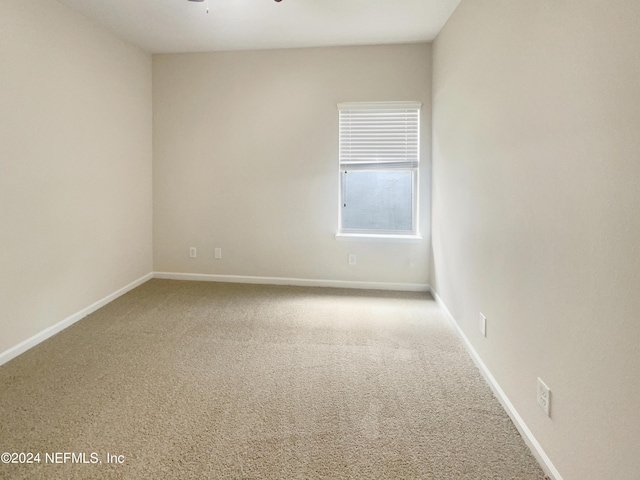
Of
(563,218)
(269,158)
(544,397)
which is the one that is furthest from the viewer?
(269,158)

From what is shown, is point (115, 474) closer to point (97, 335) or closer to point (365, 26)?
point (97, 335)

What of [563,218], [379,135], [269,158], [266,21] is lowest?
[563,218]

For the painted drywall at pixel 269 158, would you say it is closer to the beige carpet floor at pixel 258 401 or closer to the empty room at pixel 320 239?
the empty room at pixel 320 239

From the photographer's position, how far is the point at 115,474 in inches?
58.9

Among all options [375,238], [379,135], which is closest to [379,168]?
[379,135]

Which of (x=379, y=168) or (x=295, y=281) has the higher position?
(x=379, y=168)

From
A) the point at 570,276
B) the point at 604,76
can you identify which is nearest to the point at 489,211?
the point at 570,276

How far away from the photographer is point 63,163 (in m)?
2.93

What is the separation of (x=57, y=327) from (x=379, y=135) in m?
3.60

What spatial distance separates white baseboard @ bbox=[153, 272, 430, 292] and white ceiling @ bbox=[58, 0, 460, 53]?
2.64 meters

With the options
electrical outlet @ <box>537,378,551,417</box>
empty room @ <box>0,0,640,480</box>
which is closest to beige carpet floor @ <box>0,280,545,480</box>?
empty room @ <box>0,0,640,480</box>

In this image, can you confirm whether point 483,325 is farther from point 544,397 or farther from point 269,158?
point 269,158

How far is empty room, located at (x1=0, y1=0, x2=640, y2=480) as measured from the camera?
1.33 metres

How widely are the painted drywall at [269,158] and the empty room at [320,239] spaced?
26 millimetres
